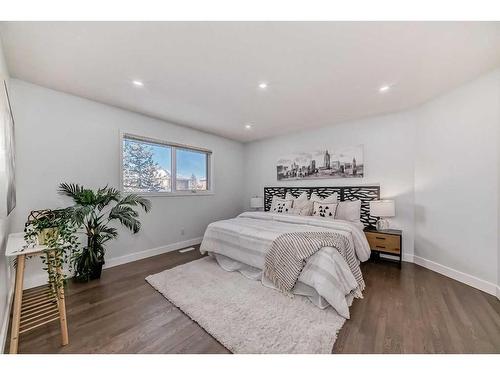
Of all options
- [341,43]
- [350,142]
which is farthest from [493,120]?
[341,43]

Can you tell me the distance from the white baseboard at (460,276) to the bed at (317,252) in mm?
850

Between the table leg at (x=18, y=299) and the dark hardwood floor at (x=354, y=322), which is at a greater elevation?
the table leg at (x=18, y=299)

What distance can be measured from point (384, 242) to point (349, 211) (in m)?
0.66

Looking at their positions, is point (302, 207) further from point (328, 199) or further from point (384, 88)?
point (384, 88)

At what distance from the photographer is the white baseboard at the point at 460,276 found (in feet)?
7.20

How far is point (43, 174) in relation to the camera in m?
2.47

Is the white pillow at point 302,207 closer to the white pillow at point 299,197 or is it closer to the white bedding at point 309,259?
the white pillow at point 299,197

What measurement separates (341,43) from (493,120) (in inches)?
79.9

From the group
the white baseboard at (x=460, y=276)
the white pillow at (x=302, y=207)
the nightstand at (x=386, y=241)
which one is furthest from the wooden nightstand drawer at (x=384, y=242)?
the white pillow at (x=302, y=207)

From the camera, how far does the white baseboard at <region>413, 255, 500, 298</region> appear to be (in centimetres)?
219

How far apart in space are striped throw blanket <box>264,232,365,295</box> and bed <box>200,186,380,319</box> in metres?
0.05

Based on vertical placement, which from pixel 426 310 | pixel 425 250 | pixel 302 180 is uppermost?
pixel 302 180

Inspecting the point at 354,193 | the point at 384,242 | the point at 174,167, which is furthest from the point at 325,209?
the point at 174,167
